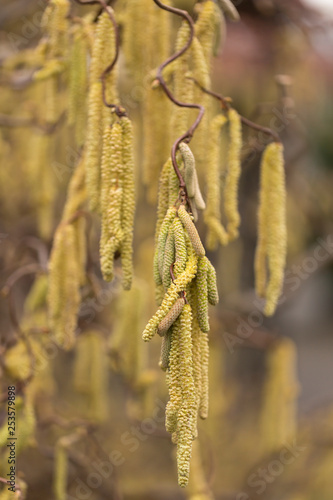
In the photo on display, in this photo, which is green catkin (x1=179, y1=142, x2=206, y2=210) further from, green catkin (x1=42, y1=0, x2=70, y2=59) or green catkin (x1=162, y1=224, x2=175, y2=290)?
green catkin (x1=42, y1=0, x2=70, y2=59)

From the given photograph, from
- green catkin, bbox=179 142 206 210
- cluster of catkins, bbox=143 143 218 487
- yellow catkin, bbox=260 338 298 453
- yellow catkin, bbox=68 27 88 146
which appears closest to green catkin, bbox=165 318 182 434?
cluster of catkins, bbox=143 143 218 487

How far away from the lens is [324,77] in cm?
430

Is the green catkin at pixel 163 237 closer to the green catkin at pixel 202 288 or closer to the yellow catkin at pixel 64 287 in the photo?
the green catkin at pixel 202 288

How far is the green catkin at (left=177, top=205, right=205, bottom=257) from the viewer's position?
2.53ft

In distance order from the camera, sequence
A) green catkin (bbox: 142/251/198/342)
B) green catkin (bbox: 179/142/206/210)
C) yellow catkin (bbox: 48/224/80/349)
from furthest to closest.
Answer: yellow catkin (bbox: 48/224/80/349)
green catkin (bbox: 179/142/206/210)
green catkin (bbox: 142/251/198/342)

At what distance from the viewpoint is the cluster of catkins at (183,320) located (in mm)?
750

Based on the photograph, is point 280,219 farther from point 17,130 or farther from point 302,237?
point 302,237

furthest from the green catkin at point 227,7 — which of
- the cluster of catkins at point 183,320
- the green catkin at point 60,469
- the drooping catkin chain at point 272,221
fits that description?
the green catkin at point 60,469

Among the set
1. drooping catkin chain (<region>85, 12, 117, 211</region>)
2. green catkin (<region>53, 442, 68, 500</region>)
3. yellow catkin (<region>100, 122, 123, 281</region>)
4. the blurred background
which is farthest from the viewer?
the blurred background

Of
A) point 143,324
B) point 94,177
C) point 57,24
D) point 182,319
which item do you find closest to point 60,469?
point 143,324

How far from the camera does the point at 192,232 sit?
2.55 ft

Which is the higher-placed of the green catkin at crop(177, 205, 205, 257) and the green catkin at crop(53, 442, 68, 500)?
the green catkin at crop(177, 205, 205, 257)

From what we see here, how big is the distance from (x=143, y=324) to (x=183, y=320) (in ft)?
3.56

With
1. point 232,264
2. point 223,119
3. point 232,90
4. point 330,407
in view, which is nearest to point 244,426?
point 330,407
